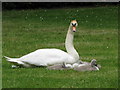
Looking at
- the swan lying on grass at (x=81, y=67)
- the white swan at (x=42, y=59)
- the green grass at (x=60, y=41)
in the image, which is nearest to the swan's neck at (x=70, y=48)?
the white swan at (x=42, y=59)

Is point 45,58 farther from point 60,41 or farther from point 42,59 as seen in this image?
point 60,41

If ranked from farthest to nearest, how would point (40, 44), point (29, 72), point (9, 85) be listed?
point (40, 44), point (29, 72), point (9, 85)

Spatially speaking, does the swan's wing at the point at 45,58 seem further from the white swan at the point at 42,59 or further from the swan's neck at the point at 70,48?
the swan's neck at the point at 70,48

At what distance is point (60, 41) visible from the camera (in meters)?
13.6

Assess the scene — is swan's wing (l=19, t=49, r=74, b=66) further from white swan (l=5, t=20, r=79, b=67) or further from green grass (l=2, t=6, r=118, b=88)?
green grass (l=2, t=6, r=118, b=88)

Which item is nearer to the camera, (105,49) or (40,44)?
(105,49)

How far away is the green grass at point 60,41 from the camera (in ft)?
26.3

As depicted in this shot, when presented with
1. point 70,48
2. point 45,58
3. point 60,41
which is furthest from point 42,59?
point 60,41

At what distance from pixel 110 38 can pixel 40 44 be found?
96.4 inches

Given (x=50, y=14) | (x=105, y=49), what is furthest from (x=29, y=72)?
(x=50, y=14)

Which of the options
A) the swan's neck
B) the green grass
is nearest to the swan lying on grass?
the green grass

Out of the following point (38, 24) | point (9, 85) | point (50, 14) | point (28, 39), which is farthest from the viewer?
point (50, 14)

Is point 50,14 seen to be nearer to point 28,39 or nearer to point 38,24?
point 38,24

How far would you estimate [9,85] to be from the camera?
7777 millimetres
